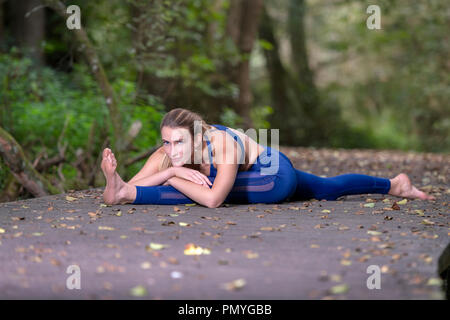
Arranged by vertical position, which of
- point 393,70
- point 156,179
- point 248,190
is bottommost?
point 248,190

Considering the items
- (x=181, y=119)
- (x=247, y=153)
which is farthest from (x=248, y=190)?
(x=181, y=119)

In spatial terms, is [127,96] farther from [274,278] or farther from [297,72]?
[297,72]

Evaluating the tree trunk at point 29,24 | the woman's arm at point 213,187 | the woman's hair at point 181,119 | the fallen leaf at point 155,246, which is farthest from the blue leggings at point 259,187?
the tree trunk at point 29,24

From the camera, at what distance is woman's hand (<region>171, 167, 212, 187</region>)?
4.98 metres

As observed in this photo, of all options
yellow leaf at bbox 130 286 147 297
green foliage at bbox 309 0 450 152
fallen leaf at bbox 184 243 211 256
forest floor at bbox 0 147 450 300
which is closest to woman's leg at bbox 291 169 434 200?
forest floor at bbox 0 147 450 300

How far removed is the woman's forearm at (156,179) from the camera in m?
5.10

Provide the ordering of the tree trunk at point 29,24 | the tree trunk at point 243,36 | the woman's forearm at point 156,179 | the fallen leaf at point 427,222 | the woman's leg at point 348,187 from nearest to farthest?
the fallen leaf at point 427,222, the woman's forearm at point 156,179, the woman's leg at point 348,187, the tree trunk at point 29,24, the tree trunk at point 243,36

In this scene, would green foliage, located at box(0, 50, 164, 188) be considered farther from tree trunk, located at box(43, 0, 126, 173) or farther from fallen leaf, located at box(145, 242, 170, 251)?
fallen leaf, located at box(145, 242, 170, 251)

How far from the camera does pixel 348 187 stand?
570 cm

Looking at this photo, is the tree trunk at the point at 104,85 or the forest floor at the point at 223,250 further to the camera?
the tree trunk at the point at 104,85

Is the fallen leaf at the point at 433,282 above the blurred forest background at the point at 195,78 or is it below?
below

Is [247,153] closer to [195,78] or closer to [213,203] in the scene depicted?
[213,203]

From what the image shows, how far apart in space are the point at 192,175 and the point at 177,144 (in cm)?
32

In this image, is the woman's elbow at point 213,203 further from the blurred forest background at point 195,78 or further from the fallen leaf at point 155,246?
the blurred forest background at point 195,78
